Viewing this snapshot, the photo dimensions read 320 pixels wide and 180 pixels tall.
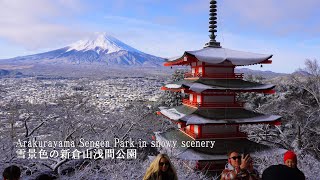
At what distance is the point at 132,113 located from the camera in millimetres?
24484

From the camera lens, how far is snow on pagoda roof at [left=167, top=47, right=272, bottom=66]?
12.1 m

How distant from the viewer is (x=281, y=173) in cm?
390

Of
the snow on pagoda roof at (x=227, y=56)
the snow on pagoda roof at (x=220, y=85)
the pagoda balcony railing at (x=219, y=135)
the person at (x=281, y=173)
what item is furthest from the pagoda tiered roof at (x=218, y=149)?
the person at (x=281, y=173)

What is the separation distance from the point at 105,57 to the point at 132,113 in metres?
179

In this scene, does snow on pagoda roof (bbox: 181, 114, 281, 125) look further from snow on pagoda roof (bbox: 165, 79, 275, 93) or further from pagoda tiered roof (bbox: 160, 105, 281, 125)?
snow on pagoda roof (bbox: 165, 79, 275, 93)

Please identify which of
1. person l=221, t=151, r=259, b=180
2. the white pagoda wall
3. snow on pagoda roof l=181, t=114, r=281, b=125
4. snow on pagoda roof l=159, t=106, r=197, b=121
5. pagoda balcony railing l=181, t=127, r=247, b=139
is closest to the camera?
person l=221, t=151, r=259, b=180

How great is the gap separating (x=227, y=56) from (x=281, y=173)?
29.5ft

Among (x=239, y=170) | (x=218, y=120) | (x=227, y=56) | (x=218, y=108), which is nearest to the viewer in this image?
(x=239, y=170)

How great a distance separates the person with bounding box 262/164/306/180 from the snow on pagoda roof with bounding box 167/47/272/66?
→ 27.3ft

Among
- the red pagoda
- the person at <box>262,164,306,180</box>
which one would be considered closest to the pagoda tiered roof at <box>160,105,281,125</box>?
the red pagoda

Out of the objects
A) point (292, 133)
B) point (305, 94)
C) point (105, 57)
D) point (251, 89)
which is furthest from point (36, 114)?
point (105, 57)

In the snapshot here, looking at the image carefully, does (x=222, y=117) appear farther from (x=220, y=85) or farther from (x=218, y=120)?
(x=220, y=85)

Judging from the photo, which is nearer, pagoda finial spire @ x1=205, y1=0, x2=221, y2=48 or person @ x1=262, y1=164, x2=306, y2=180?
person @ x1=262, y1=164, x2=306, y2=180

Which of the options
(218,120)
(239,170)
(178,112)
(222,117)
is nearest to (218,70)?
(222,117)
